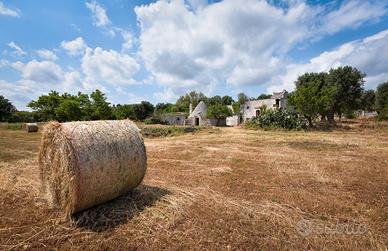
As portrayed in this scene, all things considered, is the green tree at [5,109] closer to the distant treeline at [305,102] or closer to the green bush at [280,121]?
the distant treeline at [305,102]

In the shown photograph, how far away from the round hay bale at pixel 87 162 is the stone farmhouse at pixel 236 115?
1812 inches

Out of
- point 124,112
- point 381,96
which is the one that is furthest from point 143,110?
point 381,96

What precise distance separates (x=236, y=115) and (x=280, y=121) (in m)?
25.0

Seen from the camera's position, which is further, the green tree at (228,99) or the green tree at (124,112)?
the green tree at (228,99)

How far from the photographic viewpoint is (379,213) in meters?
5.25

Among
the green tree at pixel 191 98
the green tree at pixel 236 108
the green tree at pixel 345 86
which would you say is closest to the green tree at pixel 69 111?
the green tree at pixel 236 108

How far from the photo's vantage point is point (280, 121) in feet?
105

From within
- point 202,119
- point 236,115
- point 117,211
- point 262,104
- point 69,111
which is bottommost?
point 117,211

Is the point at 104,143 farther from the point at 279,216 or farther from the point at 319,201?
the point at 319,201

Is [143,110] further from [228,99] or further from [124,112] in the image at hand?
[228,99]

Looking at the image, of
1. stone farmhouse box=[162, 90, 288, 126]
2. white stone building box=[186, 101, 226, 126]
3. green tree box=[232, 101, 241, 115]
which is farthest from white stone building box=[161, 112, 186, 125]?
green tree box=[232, 101, 241, 115]

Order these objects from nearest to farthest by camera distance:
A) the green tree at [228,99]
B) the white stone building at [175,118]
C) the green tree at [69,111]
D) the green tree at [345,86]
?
1. the green tree at [345,86]
2. the green tree at [69,111]
3. the white stone building at [175,118]
4. the green tree at [228,99]

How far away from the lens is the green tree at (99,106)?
43562 millimetres

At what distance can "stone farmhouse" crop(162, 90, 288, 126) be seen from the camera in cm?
5194
